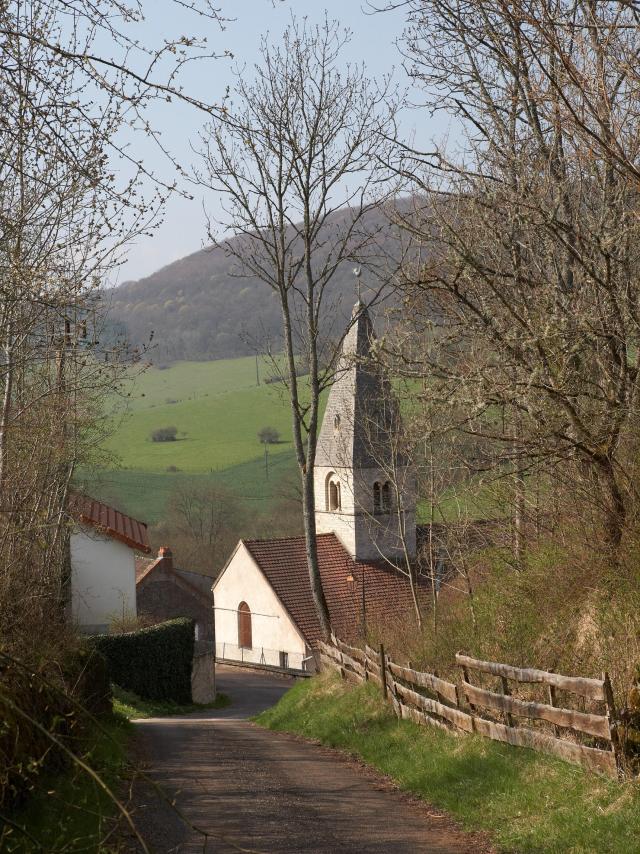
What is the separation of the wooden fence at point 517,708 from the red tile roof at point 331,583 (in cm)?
2241

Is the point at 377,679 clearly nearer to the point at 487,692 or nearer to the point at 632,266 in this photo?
the point at 487,692

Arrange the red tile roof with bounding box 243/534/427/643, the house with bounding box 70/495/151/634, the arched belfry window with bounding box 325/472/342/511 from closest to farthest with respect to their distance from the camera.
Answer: the house with bounding box 70/495/151/634
the red tile roof with bounding box 243/534/427/643
the arched belfry window with bounding box 325/472/342/511

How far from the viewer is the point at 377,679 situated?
56.5 feet

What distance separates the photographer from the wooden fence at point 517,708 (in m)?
8.98

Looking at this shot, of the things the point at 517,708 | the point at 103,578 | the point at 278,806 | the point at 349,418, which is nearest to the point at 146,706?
the point at 103,578

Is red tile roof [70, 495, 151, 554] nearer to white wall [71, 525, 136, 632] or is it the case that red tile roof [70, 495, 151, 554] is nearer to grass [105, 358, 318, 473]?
white wall [71, 525, 136, 632]

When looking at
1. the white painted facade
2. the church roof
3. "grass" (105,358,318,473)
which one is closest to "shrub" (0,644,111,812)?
the church roof

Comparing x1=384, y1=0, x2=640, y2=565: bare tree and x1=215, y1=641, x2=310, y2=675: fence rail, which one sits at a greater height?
x1=384, y1=0, x2=640, y2=565: bare tree

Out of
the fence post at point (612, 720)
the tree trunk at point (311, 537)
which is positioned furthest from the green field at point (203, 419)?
the fence post at point (612, 720)

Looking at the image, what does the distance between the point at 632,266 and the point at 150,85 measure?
8498 millimetres

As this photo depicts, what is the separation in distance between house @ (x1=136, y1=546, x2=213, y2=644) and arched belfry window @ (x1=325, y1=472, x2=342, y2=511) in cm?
1077

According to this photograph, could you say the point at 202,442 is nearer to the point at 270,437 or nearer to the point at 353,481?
the point at 270,437

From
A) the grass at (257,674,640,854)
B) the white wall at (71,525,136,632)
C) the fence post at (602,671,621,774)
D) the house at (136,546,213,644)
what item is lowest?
the house at (136,546,213,644)

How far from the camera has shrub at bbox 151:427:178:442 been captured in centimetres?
9738
